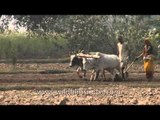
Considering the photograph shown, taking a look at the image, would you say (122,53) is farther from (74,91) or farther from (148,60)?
(74,91)

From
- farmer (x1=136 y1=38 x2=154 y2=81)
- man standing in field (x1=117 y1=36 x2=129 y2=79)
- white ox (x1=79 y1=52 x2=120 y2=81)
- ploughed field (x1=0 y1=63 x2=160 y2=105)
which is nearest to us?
ploughed field (x1=0 y1=63 x2=160 y2=105)

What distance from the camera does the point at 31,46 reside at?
2036cm

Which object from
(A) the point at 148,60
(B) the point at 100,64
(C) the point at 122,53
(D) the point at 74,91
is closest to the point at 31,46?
(B) the point at 100,64

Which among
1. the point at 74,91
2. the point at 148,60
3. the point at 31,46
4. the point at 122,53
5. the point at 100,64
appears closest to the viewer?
the point at 74,91

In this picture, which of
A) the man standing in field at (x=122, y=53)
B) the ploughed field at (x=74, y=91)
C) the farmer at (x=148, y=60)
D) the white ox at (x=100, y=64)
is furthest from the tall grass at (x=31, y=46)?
the farmer at (x=148, y=60)

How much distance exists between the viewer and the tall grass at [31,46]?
2022 centimetres

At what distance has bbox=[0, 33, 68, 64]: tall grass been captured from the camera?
20219mm

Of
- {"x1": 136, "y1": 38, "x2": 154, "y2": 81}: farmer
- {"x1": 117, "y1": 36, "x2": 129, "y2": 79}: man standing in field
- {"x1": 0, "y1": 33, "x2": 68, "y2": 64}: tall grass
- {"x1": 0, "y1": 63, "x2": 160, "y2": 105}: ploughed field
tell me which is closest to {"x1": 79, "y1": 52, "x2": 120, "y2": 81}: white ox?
{"x1": 117, "y1": 36, "x2": 129, "y2": 79}: man standing in field

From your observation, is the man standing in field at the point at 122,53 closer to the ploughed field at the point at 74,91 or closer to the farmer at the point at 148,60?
the ploughed field at the point at 74,91

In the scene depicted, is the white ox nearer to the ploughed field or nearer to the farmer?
the ploughed field

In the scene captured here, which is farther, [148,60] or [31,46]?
[31,46]
